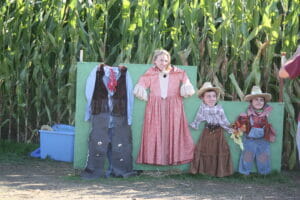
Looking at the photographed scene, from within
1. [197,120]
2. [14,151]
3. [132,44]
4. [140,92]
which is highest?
[132,44]

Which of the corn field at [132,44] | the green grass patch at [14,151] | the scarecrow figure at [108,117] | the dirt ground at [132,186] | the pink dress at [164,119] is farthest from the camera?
the green grass patch at [14,151]

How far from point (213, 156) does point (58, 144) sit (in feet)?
6.12

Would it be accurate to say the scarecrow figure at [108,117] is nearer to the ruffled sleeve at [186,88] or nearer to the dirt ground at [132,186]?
the dirt ground at [132,186]

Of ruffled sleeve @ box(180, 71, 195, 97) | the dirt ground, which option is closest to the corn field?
ruffled sleeve @ box(180, 71, 195, 97)

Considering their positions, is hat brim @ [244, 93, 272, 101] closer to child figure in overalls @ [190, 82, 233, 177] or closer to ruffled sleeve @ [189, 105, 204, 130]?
child figure in overalls @ [190, 82, 233, 177]

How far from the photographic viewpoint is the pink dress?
5438 mm

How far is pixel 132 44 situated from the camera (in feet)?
20.1

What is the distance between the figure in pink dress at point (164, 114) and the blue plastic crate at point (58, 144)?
970 mm

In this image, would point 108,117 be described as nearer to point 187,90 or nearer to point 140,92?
point 140,92

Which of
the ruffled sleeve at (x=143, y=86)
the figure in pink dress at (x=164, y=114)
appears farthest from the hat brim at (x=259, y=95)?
the ruffled sleeve at (x=143, y=86)

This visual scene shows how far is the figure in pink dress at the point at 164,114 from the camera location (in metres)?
5.43

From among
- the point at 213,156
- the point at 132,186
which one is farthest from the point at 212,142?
the point at 132,186

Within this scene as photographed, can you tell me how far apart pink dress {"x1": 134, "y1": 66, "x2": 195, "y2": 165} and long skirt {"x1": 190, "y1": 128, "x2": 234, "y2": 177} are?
5.6 inches

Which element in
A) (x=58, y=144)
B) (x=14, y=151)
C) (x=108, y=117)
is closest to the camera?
(x=108, y=117)
